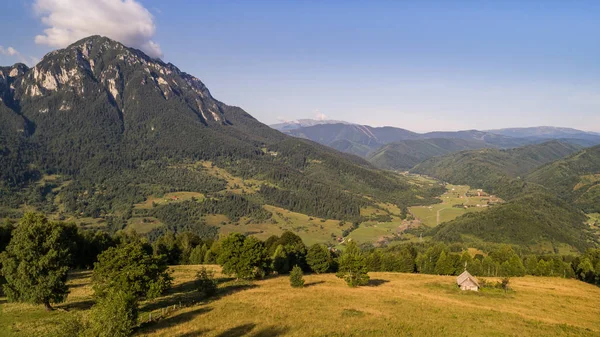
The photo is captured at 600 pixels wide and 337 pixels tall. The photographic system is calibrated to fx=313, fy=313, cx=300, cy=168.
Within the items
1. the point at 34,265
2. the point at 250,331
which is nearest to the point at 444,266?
the point at 250,331

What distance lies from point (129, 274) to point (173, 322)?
919 centimetres

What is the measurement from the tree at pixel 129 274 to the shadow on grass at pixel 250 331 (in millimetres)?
13483

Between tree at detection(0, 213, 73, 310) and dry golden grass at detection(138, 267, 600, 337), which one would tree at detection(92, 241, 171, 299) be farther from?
dry golden grass at detection(138, 267, 600, 337)

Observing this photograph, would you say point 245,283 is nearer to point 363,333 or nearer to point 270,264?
point 270,264

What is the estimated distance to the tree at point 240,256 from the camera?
217 ft

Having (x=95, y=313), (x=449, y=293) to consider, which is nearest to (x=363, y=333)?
(x=95, y=313)

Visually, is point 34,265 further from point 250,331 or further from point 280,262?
point 280,262

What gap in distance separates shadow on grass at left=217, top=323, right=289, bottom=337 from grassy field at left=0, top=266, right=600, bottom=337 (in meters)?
0.12

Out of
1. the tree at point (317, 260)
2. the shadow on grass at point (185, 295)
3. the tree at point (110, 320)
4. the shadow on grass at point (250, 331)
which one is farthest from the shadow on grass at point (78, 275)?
the tree at point (317, 260)

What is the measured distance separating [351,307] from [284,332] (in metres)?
16.5

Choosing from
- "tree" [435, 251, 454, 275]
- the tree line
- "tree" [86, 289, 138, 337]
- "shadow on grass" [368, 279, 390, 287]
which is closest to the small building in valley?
"shadow on grass" [368, 279, 390, 287]

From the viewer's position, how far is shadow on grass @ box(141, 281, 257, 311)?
49972 mm

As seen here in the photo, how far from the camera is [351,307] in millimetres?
51469

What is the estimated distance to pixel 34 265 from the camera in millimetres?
41969
